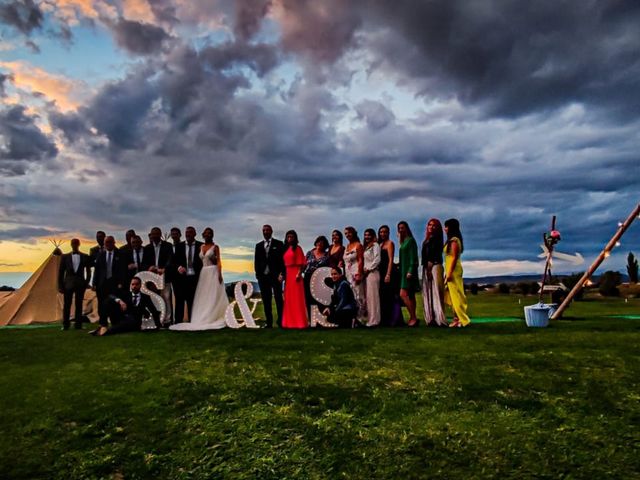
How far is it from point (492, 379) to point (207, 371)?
161 inches

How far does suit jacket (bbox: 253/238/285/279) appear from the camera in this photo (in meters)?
13.0

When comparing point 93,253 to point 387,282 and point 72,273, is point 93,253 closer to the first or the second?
point 72,273

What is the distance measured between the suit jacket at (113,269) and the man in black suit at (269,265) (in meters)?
3.53

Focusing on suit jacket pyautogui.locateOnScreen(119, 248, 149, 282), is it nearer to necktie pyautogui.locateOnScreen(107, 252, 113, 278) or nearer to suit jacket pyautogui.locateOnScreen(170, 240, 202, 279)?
necktie pyautogui.locateOnScreen(107, 252, 113, 278)

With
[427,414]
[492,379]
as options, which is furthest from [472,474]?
[492,379]

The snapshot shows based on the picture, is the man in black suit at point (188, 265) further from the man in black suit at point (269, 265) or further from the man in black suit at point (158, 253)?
the man in black suit at point (269, 265)

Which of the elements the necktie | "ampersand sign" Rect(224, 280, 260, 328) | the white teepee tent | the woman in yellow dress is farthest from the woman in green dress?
the white teepee tent

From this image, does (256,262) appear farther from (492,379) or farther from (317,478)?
(317,478)

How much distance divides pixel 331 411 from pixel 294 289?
6.75m

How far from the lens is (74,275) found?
1454 centimetres

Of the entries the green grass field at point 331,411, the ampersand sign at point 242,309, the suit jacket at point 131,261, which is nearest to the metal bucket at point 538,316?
the green grass field at point 331,411

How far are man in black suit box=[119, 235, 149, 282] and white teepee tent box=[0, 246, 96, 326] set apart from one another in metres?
5.42

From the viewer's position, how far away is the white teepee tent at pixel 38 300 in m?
18.4

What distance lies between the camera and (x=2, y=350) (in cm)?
1095
